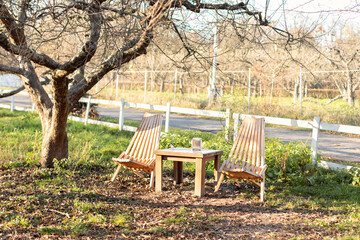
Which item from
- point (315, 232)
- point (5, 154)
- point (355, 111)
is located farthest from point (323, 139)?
point (5, 154)

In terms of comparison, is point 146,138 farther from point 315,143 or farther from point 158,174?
point 315,143

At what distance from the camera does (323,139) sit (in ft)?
37.3

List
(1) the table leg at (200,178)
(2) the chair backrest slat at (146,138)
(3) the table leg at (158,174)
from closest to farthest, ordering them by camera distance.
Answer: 1. (1) the table leg at (200,178)
2. (3) the table leg at (158,174)
3. (2) the chair backrest slat at (146,138)

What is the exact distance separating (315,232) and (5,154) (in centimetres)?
540

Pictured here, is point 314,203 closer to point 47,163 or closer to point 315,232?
point 315,232

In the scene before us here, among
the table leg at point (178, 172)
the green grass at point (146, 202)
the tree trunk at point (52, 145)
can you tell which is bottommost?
the green grass at point (146, 202)

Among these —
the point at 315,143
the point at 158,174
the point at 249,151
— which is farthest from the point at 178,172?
→ the point at 315,143

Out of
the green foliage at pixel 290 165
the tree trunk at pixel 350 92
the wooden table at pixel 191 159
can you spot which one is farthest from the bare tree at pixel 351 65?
the wooden table at pixel 191 159

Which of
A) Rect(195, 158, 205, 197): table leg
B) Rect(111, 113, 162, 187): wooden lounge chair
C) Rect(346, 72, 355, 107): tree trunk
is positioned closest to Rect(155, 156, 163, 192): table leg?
Rect(111, 113, 162, 187): wooden lounge chair

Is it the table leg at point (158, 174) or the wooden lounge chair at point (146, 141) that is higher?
the wooden lounge chair at point (146, 141)

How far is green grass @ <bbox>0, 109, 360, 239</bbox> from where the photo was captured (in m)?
3.91

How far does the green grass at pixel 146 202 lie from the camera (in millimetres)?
3914

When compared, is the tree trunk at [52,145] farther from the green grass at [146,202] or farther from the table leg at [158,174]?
the table leg at [158,174]

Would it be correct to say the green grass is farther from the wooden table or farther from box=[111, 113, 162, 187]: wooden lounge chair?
box=[111, 113, 162, 187]: wooden lounge chair
